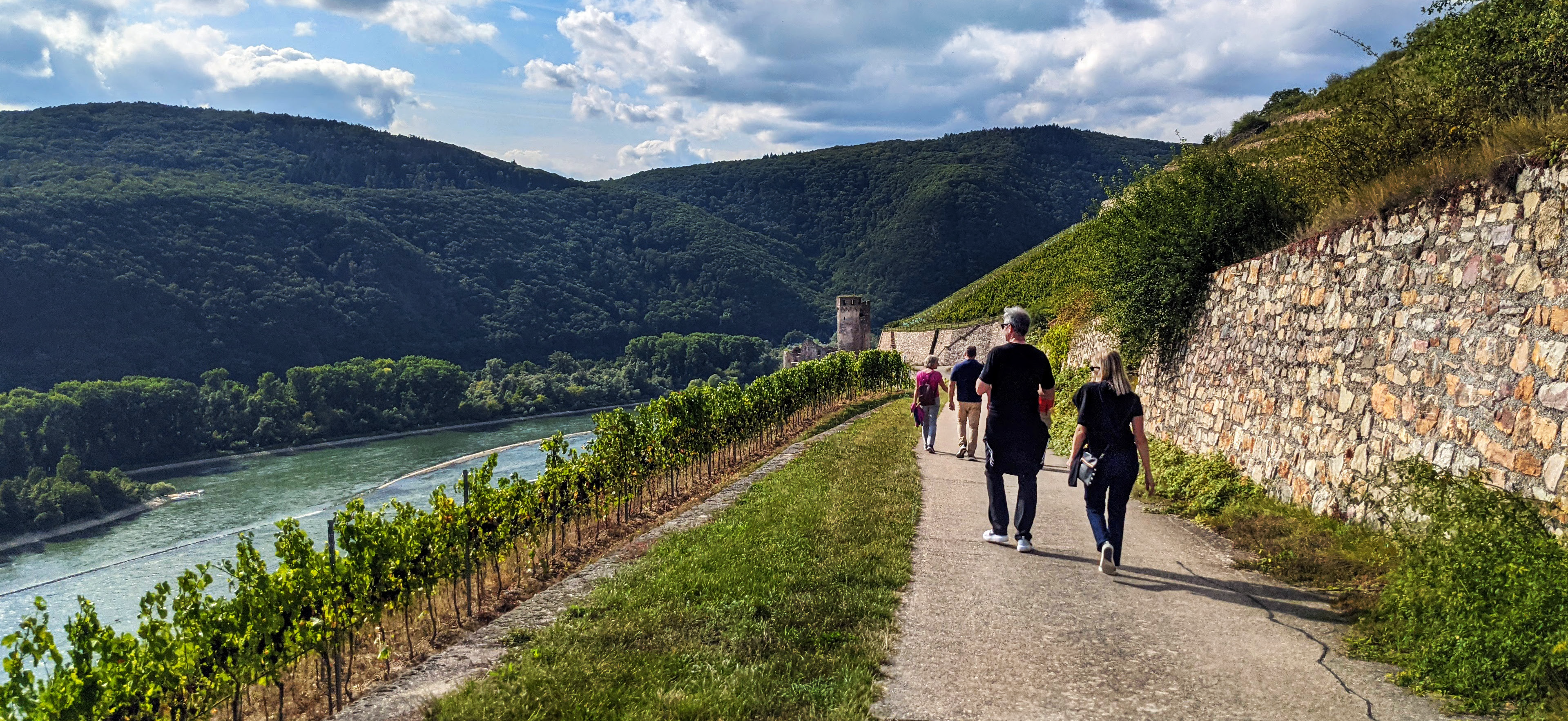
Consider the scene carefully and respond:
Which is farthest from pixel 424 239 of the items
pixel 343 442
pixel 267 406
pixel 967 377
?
pixel 967 377

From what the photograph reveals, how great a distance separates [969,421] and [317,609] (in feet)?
27.6

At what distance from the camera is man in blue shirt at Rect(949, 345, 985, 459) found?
10.6 metres

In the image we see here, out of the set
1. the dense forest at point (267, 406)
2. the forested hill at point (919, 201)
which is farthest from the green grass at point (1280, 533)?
the forested hill at point (919, 201)

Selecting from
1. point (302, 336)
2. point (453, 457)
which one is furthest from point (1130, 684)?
point (302, 336)

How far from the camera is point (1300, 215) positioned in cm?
1034

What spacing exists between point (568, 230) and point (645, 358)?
5357 centimetres

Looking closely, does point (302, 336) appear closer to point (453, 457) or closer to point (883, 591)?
point (453, 457)

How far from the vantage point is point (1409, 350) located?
6.38m

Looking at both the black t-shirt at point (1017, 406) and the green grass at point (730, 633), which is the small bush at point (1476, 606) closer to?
the black t-shirt at point (1017, 406)

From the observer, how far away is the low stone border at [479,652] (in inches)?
155

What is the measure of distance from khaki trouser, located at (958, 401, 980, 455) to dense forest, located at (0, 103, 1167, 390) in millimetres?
87688

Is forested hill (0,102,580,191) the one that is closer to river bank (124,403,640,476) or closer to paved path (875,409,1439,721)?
river bank (124,403,640,476)

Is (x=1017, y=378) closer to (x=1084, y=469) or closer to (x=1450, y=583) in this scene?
(x=1084, y=469)

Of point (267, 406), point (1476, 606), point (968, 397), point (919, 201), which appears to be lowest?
point (267, 406)
